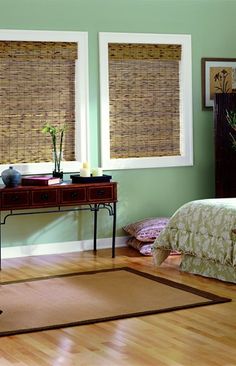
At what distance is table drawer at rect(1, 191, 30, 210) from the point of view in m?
6.97

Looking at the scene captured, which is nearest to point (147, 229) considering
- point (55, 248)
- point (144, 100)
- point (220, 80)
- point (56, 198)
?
point (55, 248)

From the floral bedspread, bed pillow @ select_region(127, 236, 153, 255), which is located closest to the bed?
the floral bedspread

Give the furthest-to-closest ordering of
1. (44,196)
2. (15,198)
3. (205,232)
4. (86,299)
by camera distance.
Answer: (44,196)
(15,198)
(205,232)
(86,299)

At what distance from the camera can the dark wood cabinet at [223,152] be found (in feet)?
26.4

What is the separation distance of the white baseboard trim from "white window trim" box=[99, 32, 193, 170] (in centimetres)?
74

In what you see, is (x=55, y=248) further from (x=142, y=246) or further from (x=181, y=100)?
(x=181, y=100)

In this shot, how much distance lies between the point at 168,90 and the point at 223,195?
121 centimetres

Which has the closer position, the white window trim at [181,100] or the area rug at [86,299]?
the area rug at [86,299]

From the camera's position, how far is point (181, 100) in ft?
27.3

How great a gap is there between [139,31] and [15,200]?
2.23 metres

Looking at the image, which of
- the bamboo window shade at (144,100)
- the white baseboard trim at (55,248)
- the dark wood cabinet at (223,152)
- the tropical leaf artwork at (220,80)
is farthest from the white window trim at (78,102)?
the tropical leaf artwork at (220,80)

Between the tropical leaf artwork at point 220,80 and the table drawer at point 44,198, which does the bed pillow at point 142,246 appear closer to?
the table drawer at point 44,198

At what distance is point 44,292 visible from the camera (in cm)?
592

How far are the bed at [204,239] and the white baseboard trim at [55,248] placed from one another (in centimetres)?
113
